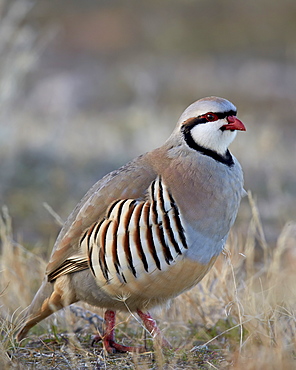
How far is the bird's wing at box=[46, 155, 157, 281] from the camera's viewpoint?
3.87 meters

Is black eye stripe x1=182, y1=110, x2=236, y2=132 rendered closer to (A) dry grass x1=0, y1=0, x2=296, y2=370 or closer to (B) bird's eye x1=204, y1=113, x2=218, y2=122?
(B) bird's eye x1=204, y1=113, x2=218, y2=122

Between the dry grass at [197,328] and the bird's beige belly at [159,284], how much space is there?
194 millimetres

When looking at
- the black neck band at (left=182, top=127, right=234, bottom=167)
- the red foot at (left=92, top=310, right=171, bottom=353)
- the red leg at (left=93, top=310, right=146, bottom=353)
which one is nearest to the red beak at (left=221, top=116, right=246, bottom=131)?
the black neck band at (left=182, top=127, right=234, bottom=167)

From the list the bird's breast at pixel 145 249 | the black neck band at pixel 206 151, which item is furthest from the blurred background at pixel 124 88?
the black neck band at pixel 206 151

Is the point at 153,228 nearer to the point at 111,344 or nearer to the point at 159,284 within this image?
the point at 159,284

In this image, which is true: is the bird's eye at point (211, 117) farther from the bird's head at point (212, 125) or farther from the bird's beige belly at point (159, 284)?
Answer: the bird's beige belly at point (159, 284)

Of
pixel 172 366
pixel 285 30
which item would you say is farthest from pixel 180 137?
pixel 285 30

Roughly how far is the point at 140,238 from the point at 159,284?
28 centimetres

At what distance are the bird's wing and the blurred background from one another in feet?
4.39

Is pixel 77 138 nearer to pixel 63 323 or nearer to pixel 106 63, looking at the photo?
pixel 63 323

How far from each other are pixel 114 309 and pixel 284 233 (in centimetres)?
148

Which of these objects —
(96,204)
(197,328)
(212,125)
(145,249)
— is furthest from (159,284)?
(212,125)

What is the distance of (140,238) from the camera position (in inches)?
146

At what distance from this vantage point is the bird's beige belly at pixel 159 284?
375cm
